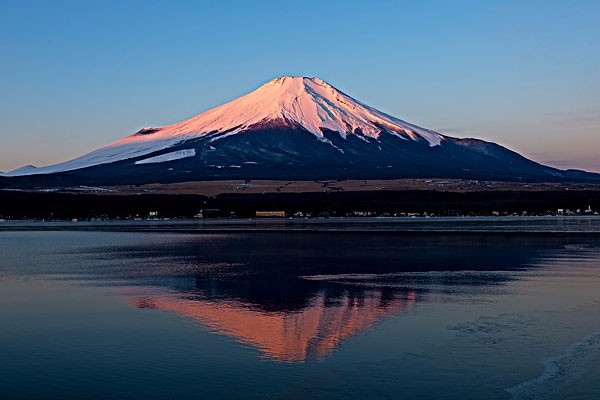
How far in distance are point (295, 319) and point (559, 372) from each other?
6801 millimetres

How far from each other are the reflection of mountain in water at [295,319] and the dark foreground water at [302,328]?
55mm

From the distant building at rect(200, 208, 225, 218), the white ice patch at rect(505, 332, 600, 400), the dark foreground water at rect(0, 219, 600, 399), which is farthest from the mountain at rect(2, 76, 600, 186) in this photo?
the white ice patch at rect(505, 332, 600, 400)

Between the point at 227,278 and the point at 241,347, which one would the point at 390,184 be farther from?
the point at 241,347

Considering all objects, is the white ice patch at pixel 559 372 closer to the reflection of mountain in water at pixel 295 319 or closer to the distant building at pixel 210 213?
the reflection of mountain in water at pixel 295 319

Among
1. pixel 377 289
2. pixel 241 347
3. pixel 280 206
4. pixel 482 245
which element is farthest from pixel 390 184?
pixel 241 347

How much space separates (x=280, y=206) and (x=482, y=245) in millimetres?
70748

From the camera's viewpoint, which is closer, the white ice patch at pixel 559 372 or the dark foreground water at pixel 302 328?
the white ice patch at pixel 559 372

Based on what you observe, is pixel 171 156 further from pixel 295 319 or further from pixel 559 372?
pixel 559 372

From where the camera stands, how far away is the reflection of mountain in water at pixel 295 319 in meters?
14.9

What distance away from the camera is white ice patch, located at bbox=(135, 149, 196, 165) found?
18162 cm

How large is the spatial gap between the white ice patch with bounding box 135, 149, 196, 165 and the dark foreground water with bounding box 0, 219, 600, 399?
495 feet

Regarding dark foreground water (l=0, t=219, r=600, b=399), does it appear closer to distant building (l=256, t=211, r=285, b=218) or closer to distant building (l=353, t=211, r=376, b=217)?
distant building (l=353, t=211, r=376, b=217)

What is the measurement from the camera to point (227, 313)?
1872cm

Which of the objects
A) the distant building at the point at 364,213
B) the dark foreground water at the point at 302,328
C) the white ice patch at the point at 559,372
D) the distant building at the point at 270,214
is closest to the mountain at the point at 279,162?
the distant building at the point at 270,214
